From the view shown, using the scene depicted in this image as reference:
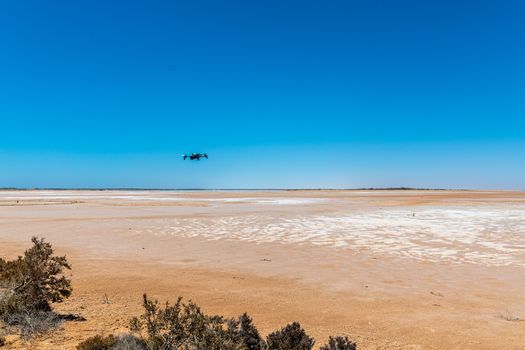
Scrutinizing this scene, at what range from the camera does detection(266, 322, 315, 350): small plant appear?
4.93 metres

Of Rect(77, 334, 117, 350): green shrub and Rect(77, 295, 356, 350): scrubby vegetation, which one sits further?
Rect(77, 334, 117, 350): green shrub

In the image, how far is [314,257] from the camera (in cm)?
1289

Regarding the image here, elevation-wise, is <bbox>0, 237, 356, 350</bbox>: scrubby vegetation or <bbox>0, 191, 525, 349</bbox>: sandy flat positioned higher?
<bbox>0, 237, 356, 350</bbox>: scrubby vegetation

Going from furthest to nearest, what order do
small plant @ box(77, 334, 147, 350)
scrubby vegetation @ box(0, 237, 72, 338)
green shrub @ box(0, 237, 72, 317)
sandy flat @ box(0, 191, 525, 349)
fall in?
green shrub @ box(0, 237, 72, 317) → sandy flat @ box(0, 191, 525, 349) → scrubby vegetation @ box(0, 237, 72, 338) → small plant @ box(77, 334, 147, 350)

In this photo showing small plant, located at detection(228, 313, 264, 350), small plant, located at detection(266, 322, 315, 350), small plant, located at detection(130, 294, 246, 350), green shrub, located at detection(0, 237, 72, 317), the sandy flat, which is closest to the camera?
small plant, located at detection(130, 294, 246, 350)

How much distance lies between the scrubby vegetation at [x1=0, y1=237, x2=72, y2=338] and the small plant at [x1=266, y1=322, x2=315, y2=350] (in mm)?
3658

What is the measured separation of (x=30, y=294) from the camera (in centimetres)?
688

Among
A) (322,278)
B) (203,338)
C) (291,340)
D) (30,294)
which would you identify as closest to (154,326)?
(203,338)

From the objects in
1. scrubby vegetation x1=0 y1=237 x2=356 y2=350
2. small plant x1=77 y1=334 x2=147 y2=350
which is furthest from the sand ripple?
small plant x1=77 y1=334 x2=147 y2=350

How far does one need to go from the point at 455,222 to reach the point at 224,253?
47.5ft

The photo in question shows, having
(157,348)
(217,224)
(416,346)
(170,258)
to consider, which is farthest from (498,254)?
(217,224)

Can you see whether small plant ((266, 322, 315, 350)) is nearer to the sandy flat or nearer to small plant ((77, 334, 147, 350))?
the sandy flat

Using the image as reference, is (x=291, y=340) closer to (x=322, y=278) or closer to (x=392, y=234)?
(x=322, y=278)

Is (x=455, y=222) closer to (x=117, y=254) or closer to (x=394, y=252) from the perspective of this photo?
(x=394, y=252)
